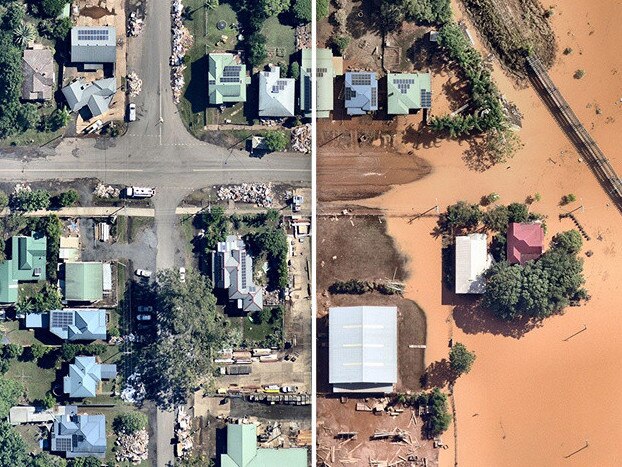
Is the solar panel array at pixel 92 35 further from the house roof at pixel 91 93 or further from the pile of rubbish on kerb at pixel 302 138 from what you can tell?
the pile of rubbish on kerb at pixel 302 138

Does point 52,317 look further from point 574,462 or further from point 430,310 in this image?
point 574,462

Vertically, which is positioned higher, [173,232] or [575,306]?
[173,232]

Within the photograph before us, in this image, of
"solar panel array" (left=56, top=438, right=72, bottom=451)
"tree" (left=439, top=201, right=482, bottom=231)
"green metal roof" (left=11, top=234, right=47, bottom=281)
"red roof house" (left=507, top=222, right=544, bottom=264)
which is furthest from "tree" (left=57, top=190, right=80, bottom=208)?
"red roof house" (left=507, top=222, right=544, bottom=264)

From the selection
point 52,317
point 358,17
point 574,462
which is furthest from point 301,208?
point 574,462

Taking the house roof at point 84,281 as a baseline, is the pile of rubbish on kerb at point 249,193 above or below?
above

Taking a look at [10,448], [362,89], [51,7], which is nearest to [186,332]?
[10,448]

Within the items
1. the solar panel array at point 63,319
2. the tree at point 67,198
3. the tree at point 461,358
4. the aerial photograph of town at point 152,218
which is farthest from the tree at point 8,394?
the tree at point 461,358
